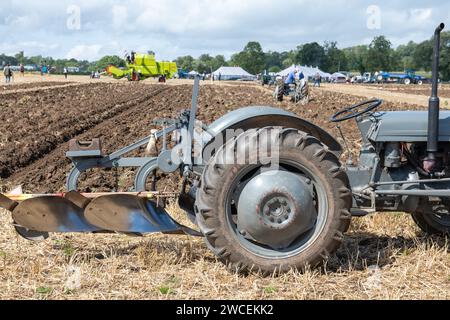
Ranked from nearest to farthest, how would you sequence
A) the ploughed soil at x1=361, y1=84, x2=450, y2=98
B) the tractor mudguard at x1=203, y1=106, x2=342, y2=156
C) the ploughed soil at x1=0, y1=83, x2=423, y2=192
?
the tractor mudguard at x1=203, y1=106, x2=342, y2=156
the ploughed soil at x1=0, y1=83, x2=423, y2=192
the ploughed soil at x1=361, y1=84, x2=450, y2=98

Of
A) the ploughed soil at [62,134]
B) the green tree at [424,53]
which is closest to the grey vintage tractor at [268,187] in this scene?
the ploughed soil at [62,134]

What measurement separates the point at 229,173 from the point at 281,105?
17872 mm

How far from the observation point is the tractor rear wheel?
391cm

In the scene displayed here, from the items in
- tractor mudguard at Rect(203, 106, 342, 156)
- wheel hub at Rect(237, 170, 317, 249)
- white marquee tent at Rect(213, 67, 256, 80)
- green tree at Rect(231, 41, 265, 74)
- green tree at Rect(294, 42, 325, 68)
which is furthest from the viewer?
green tree at Rect(231, 41, 265, 74)

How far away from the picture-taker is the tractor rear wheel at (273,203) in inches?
154

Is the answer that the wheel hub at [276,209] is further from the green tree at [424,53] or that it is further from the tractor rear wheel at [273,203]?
the green tree at [424,53]

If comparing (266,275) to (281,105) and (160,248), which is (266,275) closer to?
(160,248)

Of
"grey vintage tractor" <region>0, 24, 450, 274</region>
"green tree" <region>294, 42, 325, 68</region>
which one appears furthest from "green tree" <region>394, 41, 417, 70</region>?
"grey vintage tractor" <region>0, 24, 450, 274</region>

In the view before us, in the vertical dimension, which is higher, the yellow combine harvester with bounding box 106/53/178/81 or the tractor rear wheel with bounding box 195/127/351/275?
the yellow combine harvester with bounding box 106/53/178/81

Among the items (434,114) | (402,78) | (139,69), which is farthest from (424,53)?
(434,114)

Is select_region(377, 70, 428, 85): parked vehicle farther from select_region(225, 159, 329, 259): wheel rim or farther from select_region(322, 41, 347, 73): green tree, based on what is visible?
select_region(225, 159, 329, 259): wheel rim

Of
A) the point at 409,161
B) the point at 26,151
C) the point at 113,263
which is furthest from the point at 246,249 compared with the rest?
the point at 26,151

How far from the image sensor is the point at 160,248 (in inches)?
185
